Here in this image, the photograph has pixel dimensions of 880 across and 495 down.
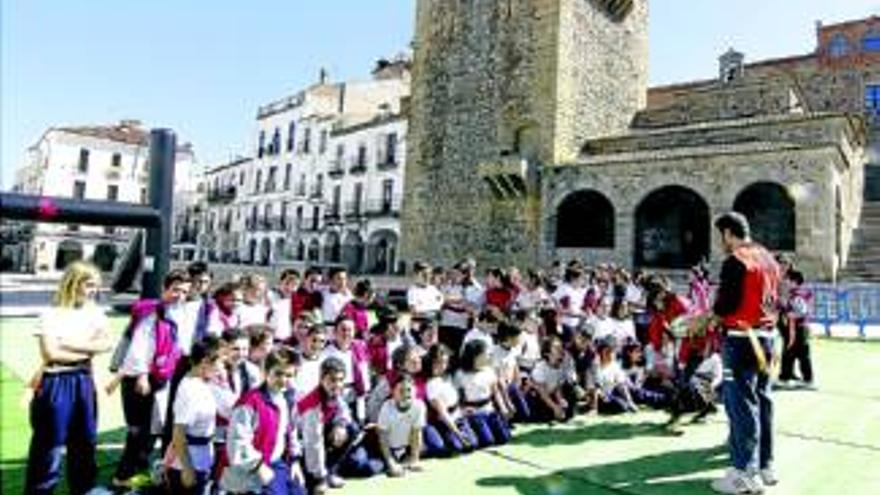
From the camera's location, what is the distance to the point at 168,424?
17.6 ft

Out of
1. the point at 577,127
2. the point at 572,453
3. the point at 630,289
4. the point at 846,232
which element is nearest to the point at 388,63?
the point at 577,127

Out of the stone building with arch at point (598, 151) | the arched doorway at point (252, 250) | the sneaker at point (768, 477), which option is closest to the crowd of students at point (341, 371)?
the sneaker at point (768, 477)

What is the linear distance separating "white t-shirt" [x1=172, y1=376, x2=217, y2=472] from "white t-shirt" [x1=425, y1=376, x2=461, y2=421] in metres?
2.12

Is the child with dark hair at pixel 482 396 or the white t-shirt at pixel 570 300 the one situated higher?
the white t-shirt at pixel 570 300

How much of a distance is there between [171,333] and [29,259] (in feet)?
152

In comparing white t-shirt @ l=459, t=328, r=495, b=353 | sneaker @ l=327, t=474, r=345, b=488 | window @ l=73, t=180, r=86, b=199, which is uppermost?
window @ l=73, t=180, r=86, b=199

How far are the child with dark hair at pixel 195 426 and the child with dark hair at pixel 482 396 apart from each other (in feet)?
8.32

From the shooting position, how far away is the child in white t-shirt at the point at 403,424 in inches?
233

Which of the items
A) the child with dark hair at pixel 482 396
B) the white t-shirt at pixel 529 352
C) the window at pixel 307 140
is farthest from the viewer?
the window at pixel 307 140

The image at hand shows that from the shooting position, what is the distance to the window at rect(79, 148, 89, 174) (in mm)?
49500

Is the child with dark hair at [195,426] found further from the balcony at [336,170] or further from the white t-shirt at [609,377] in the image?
the balcony at [336,170]

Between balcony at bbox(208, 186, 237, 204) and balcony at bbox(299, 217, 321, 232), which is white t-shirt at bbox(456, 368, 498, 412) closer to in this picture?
balcony at bbox(299, 217, 321, 232)

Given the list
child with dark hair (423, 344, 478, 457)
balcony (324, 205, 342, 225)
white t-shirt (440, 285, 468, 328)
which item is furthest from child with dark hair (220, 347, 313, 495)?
balcony (324, 205, 342, 225)

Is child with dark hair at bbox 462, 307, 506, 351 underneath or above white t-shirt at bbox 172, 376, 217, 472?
above
